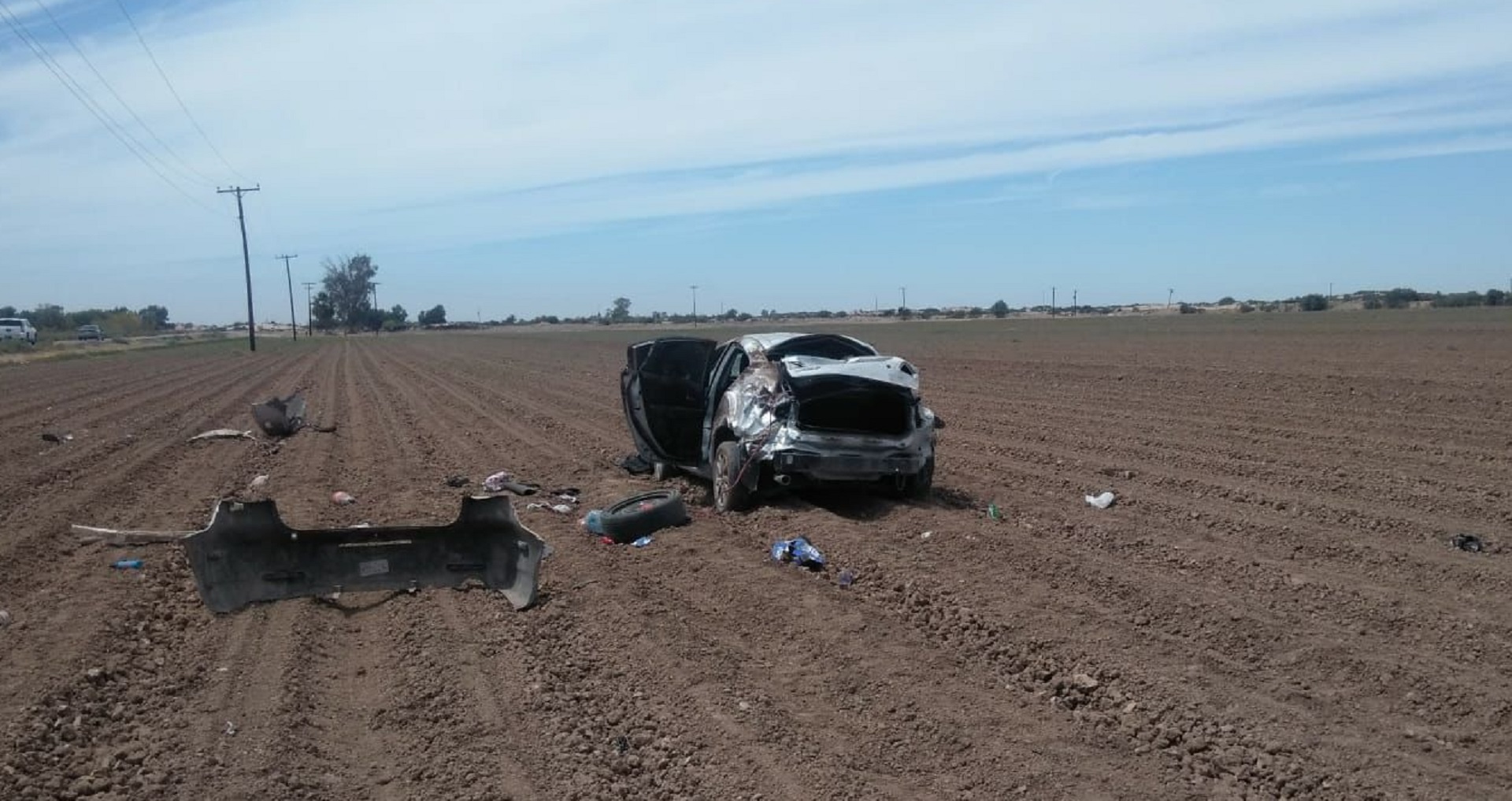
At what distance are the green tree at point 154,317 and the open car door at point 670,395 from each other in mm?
155402

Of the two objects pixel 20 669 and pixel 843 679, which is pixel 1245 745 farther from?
pixel 20 669

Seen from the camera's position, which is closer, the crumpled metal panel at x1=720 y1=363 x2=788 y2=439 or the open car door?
the crumpled metal panel at x1=720 y1=363 x2=788 y2=439

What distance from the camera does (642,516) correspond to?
35.4 ft

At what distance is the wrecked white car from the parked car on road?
236 ft

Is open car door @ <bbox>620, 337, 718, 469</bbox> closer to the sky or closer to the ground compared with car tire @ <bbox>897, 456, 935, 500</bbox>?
closer to the sky

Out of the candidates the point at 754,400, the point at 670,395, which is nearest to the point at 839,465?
the point at 754,400

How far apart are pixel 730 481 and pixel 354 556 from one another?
3.88 metres

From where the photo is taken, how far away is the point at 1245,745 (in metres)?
5.78

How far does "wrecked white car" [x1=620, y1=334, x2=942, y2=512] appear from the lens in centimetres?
1121

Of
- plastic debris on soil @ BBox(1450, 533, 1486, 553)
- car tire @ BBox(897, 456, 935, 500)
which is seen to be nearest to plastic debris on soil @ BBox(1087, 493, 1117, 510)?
car tire @ BBox(897, 456, 935, 500)

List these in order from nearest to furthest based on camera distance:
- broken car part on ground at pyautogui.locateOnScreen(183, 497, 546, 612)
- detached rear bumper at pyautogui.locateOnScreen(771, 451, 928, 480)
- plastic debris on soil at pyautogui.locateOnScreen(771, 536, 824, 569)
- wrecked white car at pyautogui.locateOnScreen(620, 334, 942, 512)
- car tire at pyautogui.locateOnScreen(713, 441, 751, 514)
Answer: broken car part on ground at pyautogui.locateOnScreen(183, 497, 546, 612) < plastic debris on soil at pyautogui.locateOnScreen(771, 536, 824, 569) < detached rear bumper at pyautogui.locateOnScreen(771, 451, 928, 480) < wrecked white car at pyautogui.locateOnScreen(620, 334, 942, 512) < car tire at pyautogui.locateOnScreen(713, 441, 751, 514)

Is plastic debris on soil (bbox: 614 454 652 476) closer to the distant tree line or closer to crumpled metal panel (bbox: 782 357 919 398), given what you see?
crumpled metal panel (bbox: 782 357 919 398)

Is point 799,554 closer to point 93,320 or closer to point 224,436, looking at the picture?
point 224,436

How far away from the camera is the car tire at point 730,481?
11.5 meters
